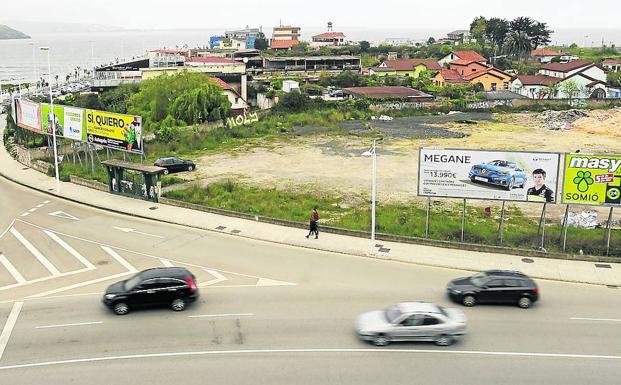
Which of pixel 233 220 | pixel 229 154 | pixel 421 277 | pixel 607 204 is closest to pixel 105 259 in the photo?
pixel 233 220

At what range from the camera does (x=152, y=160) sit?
159 feet

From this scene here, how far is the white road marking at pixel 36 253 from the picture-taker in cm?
2511

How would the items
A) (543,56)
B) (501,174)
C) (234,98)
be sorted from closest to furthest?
(501,174), (234,98), (543,56)

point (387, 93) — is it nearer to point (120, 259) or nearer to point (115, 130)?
point (115, 130)

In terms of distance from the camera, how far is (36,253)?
27.6 meters

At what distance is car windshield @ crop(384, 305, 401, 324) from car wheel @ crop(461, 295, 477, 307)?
3.70m

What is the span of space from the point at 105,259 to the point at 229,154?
87.2ft

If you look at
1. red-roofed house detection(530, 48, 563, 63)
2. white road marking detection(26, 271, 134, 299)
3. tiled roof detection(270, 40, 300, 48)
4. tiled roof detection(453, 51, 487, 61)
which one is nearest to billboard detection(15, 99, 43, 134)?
white road marking detection(26, 271, 134, 299)

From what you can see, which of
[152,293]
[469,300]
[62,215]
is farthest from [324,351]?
[62,215]

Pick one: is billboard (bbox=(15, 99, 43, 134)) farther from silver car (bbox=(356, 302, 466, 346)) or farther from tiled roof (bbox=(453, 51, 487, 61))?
tiled roof (bbox=(453, 51, 487, 61))

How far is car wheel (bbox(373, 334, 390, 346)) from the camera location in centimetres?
1767

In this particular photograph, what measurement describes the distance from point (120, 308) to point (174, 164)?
25.8 m

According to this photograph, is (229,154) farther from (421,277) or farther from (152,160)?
(421,277)

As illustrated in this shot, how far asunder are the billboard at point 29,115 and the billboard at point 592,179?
127 ft
